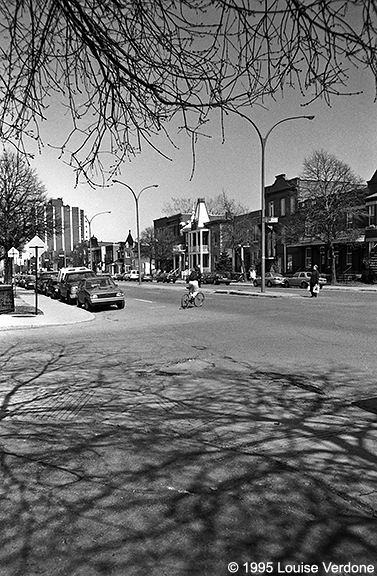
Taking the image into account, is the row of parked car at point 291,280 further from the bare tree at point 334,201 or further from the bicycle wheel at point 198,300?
the bicycle wheel at point 198,300

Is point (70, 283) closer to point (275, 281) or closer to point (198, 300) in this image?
point (198, 300)

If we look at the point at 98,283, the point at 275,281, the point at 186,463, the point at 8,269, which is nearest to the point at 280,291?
the point at 275,281

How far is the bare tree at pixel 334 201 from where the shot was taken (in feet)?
145

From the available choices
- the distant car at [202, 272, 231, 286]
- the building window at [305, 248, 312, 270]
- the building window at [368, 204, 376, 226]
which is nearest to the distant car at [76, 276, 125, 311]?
the building window at [368, 204, 376, 226]

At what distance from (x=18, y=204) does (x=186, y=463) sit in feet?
97.7

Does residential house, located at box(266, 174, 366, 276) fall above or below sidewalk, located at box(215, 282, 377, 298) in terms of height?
above

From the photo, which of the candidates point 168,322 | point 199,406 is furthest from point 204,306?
point 199,406

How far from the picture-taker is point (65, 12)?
4.63 m

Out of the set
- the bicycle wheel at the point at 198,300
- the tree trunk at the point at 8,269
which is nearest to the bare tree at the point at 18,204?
the tree trunk at the point at 8,269

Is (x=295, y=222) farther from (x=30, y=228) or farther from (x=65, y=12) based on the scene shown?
(x=65, y=12)

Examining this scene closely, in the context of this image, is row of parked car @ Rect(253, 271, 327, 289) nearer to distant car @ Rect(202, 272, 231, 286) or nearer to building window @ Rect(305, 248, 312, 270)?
distant car @ Rect(202, 272, 231, 286)

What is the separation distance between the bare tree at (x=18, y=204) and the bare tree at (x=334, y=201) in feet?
76.8

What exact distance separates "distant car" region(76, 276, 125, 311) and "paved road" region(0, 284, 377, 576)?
13343 mm

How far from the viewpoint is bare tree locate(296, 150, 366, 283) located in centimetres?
4434
